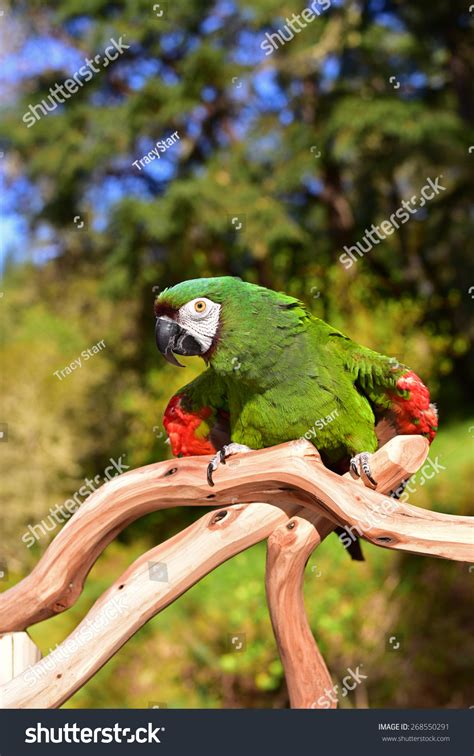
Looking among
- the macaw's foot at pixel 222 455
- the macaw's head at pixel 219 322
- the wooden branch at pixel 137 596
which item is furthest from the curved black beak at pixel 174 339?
the wooden branch at pixel 137 596

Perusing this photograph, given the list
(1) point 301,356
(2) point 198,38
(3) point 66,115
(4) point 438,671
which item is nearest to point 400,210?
(2) point 198,38

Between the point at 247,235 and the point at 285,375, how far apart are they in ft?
14.7

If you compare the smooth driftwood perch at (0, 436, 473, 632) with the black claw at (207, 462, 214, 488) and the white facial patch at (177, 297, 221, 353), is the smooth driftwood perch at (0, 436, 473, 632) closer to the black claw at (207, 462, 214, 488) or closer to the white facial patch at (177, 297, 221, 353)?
the black claw at (207, 462, 214, 488)

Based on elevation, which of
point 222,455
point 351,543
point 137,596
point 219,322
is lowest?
point 351,543

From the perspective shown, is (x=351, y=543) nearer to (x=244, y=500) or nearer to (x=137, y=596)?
(x=244, y=500)

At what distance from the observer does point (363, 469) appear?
2000 millimetres

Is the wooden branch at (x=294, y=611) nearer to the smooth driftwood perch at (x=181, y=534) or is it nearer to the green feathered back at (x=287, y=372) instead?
the smooth driftwood perch at (x=181, y=534)

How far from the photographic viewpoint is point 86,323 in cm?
855

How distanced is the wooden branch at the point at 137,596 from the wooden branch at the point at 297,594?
0.25 ft

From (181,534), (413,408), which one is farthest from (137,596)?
(413,408)

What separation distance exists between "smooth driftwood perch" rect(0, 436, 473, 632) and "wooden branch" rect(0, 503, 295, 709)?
7cm

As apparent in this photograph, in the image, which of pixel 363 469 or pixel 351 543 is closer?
pixel 363 469

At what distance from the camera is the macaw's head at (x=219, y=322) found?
1916mm

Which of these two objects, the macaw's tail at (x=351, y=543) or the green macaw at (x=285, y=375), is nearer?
the green macaw at (x=285, y=375)
